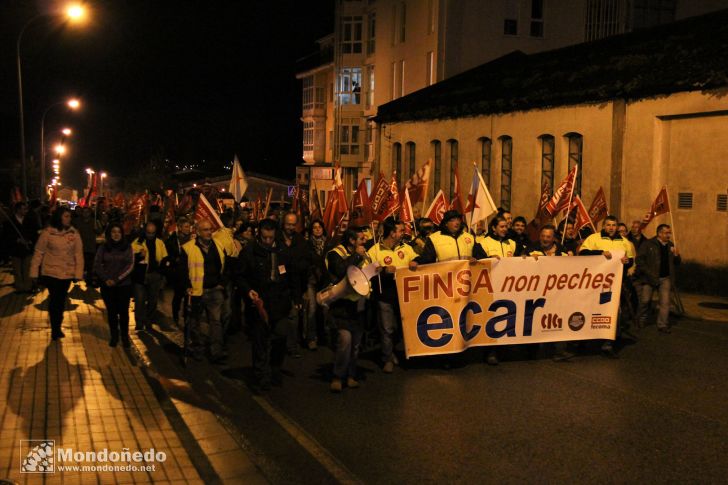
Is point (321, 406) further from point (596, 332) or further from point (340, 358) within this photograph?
point (596, 332)

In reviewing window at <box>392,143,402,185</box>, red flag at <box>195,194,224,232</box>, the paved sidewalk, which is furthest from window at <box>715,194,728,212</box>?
window at <box>392,143,402,185</box>

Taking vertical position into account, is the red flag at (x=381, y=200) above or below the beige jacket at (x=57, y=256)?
above

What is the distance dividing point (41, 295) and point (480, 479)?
12725mm

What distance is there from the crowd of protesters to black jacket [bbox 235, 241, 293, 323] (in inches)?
0.4

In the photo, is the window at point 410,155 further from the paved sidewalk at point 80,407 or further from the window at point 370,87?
the paved sidewalk at point 80,407

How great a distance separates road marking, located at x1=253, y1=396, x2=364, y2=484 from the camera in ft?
21.1

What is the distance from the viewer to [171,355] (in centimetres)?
1112

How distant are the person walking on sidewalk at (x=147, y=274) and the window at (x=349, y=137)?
1659 inches

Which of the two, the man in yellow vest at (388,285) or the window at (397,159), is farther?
the window at (397,159)

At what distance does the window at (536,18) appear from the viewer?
41625 millimetres

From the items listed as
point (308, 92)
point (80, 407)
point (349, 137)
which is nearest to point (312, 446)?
point (80, 407)

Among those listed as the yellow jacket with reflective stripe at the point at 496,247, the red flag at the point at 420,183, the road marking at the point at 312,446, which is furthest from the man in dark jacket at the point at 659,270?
the road marking at the point at 312,446

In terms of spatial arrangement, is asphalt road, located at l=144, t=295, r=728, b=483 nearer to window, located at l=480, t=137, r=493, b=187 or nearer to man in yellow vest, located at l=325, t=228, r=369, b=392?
man in yellow vest, located at l=325, t=228, r=369, b=392

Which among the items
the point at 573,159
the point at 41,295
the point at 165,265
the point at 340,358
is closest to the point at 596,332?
the point at 340,358
